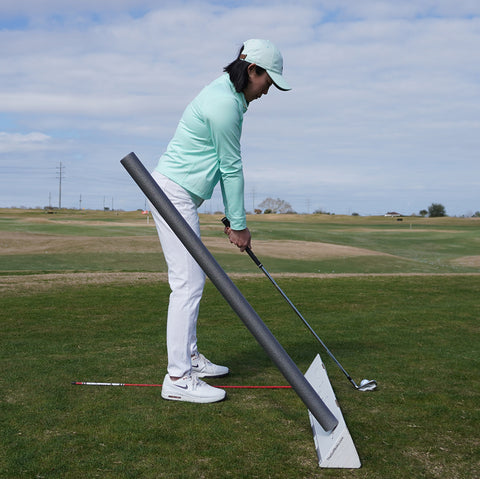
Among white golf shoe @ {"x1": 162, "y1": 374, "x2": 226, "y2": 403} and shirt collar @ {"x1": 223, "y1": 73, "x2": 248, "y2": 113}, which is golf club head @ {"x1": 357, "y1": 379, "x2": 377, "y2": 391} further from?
shirt collar @ {"x1": 223, "y1": 73, "x2": 248, "y2": 113}

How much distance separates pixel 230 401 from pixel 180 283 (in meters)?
0.93

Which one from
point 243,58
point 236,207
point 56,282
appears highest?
point 243,58

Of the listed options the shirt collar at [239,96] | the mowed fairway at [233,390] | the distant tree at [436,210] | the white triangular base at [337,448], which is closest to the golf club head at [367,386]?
the mowed fairway at [233,390]

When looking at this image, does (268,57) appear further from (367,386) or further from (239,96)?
(367,386)

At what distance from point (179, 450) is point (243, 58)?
8.67 ft

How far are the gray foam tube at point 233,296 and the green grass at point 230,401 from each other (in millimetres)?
333

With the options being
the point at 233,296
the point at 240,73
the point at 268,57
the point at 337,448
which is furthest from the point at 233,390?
the point at 268,57

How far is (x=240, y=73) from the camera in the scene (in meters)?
3.95

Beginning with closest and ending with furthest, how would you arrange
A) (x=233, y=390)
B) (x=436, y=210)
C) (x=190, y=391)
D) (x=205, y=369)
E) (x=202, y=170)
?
(x=190, y=391)
(x=202, y=170)
(x=233, y=390)
(x=205, y=369)
(x=436, y=210)

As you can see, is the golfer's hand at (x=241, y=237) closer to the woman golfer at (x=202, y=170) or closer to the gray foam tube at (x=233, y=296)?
the woman golfer at (x=202, y=170)

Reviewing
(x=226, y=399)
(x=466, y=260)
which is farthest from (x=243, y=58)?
(x=466, y=260)

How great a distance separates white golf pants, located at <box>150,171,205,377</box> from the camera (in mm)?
4168

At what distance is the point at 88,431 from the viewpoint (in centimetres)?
334

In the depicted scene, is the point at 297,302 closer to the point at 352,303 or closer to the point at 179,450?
the point at 352,303
